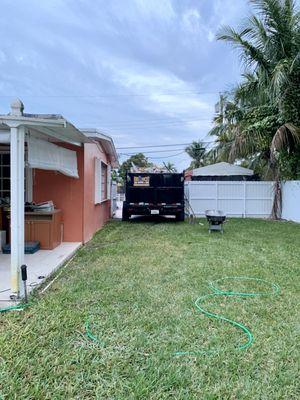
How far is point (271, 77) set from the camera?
461 inches

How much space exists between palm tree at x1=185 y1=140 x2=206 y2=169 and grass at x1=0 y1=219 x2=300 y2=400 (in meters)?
33.0

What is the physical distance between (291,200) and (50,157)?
37.4 feet

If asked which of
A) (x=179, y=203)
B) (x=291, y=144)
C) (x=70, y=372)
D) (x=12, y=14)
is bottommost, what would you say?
(x=70, y=372)

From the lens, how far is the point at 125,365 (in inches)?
110

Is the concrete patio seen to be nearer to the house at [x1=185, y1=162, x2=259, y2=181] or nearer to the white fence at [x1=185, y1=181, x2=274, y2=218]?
the white fence at [x1=185, y1=181, x2=274, y2=218]

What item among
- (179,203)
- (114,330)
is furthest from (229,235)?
(114,330)

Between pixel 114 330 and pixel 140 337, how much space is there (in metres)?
0.32

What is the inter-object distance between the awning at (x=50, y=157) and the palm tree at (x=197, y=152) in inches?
1247

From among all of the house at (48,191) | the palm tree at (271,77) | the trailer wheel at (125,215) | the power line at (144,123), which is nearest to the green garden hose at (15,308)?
the house at (48,191)

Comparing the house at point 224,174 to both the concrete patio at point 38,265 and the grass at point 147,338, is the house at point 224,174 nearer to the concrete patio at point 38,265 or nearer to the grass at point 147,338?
the concrete patio at point 38,265

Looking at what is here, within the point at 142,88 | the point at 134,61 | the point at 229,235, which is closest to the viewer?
the point at 229,235

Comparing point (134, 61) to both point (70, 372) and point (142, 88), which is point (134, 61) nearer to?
point (142, 88)

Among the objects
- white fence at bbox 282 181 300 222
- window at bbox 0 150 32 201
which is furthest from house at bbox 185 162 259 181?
window at bbox 0 150 32 201

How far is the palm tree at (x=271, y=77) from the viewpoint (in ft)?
36.6
